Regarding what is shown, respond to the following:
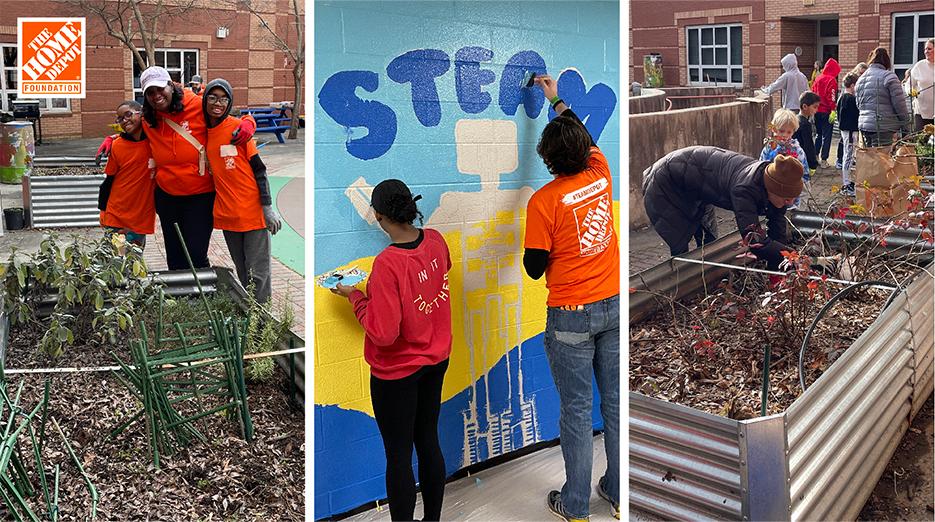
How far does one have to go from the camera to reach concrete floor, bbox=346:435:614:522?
9.40 ft

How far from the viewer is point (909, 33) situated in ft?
11.6

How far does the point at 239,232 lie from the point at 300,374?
0.84m

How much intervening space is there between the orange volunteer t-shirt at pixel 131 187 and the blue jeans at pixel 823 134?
Result: 3306 mm

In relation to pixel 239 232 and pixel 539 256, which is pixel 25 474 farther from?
pixel 539 256

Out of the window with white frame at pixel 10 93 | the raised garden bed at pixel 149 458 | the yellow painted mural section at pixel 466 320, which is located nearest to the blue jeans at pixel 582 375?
the yellow painted mural section at pixel 466 320

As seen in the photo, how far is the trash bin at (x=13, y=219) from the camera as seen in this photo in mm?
4039

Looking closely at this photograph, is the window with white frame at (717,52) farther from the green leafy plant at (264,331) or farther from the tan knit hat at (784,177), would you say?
the green leafy plant at (264,331)

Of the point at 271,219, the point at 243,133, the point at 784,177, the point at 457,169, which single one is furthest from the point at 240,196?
the point at 784,177

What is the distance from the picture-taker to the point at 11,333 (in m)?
3.62

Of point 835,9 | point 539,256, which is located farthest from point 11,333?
point 835,9

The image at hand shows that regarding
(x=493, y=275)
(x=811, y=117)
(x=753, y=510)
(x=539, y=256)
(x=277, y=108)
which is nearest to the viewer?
(x=753, y=510)

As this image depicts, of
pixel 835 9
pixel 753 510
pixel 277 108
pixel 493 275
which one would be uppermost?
pixel 835 9

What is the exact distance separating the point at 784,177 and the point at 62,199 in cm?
372

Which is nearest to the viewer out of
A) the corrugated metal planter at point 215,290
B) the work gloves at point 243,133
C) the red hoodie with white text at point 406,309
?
the red hoodie with white text at point 406,309
